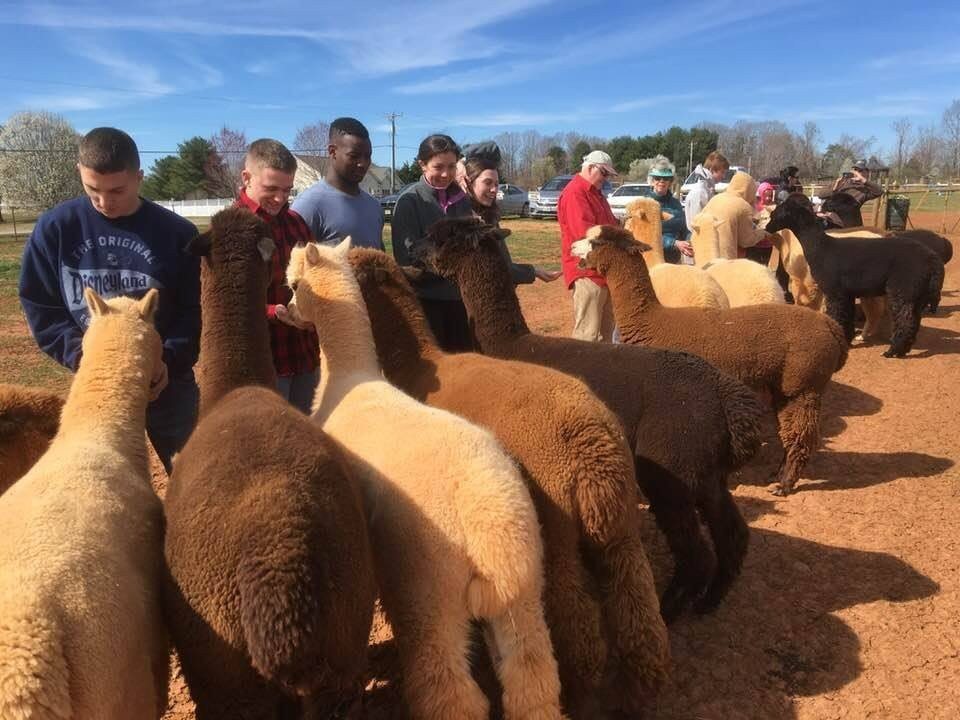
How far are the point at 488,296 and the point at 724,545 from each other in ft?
6.90

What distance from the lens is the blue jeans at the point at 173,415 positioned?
12.7 feet

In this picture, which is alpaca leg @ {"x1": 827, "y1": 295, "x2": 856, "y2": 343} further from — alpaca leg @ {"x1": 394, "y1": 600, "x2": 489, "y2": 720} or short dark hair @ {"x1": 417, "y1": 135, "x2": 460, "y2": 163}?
alpaca leg @ {"x1": 394, "y1": 600, "x2": 489, "y2": 720}

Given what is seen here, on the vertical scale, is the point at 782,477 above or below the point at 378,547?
below

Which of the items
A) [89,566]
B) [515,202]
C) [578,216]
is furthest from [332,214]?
[515,202]

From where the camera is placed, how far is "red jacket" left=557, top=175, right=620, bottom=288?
Result: 6.53m

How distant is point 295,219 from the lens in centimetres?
435

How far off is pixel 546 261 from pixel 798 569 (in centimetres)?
1701

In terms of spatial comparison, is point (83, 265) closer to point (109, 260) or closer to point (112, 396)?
point (109, 260)

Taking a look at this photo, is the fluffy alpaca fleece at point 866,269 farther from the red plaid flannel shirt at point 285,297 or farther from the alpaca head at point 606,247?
the red plaid flannel shirt at point 285,297

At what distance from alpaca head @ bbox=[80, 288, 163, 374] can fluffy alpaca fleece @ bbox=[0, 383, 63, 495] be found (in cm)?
61

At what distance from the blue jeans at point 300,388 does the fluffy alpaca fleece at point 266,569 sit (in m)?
1.73

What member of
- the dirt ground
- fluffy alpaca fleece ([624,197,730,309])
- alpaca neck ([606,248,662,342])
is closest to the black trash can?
the dirt ground

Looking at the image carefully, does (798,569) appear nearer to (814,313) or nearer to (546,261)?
(814,313)

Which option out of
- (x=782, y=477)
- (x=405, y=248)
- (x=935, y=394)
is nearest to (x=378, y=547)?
(x=405, y=248)
